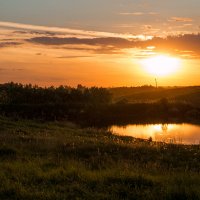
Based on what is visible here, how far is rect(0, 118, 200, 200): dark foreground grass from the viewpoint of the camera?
10.9 metres

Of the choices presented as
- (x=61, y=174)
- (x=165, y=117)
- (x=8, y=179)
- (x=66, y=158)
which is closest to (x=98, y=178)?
(x=61, y=174)

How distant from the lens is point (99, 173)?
511 inches

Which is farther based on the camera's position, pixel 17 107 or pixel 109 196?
Result: pixel 17 107

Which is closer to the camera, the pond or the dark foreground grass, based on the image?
the dark foreground grass

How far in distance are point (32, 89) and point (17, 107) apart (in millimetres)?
11132

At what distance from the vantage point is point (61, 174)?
42.7 ft

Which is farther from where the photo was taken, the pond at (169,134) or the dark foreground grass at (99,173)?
the pond at (169,134)

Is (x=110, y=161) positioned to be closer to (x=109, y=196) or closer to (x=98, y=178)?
(x=98, y=178)

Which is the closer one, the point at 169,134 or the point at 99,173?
the point at 99,173

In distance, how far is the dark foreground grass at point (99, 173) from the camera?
1086cm

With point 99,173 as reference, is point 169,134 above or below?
below

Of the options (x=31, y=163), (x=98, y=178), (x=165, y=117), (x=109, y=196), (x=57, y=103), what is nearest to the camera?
(x=109, y=196)

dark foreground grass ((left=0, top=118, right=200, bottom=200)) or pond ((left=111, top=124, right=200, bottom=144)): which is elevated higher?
dark foreground grass ((left=0, top=118, right=200, bottom=200))

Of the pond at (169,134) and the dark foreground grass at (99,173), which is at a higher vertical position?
the dark foreground grass at (99,173)
